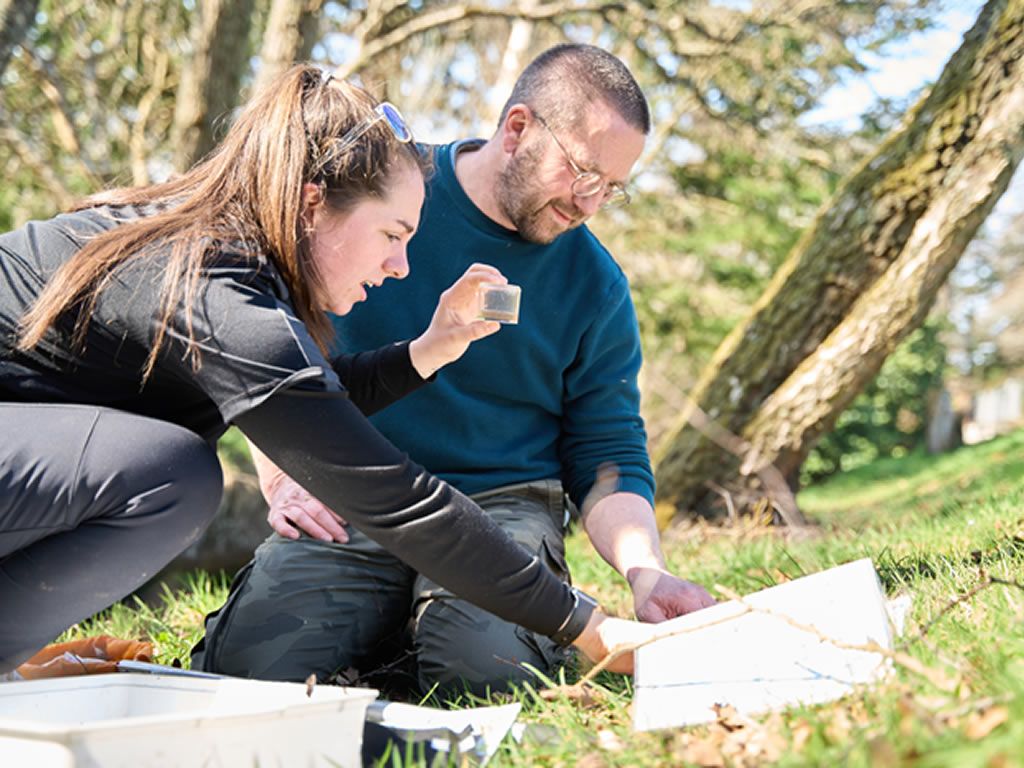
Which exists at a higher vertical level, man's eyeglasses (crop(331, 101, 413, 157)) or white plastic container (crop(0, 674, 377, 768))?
man's eyeglasses (crop(331, 101, 413, 157))

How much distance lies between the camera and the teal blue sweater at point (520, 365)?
118 inches

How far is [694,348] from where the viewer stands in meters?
12.3

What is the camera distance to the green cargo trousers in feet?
8.31

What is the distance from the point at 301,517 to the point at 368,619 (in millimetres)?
339

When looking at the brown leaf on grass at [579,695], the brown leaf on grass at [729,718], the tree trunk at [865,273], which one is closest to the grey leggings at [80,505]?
the brown leaf on grass at [579,695]

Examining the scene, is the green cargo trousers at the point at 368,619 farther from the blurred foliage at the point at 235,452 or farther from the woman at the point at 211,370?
the blurred foliage at the point at 235,452

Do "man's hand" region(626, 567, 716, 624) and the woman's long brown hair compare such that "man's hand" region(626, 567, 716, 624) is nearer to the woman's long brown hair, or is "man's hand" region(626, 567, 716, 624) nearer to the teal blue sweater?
the teal blue sweater

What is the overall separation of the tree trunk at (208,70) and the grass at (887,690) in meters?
3.82

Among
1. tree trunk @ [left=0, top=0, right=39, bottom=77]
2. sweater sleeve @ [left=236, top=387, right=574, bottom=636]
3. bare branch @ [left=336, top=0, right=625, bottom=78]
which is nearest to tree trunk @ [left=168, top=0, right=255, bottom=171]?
bare branch @ [left=336, top=0, right=625, bottom=78]

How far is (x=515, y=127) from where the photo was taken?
314 centimetres

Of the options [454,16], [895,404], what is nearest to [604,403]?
[454,16]

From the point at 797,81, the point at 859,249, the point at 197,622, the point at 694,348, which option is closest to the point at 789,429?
the point at 859,249

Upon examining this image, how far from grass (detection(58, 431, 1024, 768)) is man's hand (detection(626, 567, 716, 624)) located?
19 cm

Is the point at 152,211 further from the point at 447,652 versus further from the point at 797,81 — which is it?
the point at 797,81
